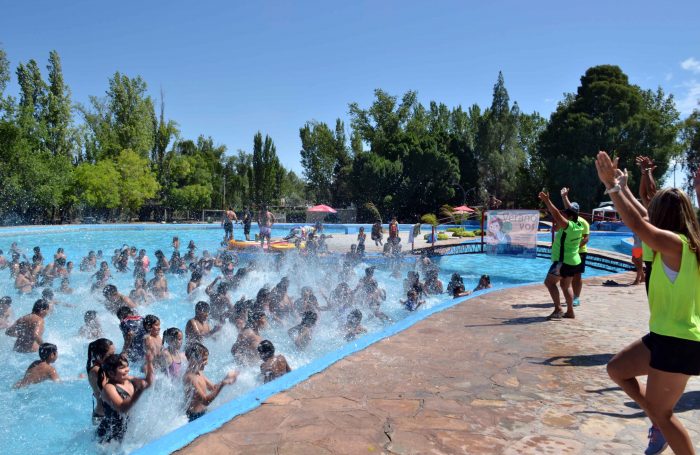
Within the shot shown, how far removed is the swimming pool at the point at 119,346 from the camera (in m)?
4.94

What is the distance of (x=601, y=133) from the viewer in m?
36.6

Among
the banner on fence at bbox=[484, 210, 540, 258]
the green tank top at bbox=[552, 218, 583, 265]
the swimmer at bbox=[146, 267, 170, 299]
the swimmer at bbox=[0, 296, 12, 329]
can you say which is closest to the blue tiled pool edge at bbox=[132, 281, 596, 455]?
the green tank top at bbox=[552, 218, 583, 265]

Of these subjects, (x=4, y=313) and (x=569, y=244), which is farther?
(x=4, y=313)

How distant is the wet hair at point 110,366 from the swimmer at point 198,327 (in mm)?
2580

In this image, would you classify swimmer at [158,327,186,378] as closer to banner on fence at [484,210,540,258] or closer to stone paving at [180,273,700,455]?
stone paving at [180,273,700,455]

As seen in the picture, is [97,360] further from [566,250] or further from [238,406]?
[566,250]

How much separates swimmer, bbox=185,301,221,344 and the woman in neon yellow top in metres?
6.03

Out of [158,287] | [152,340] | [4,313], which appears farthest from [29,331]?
[158,287]

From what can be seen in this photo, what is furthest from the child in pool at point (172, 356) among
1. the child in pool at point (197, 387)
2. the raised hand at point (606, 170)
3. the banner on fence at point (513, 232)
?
the banner on fence at point (513, 232)

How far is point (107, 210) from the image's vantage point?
41.7 metres

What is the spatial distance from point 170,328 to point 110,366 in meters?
1.27

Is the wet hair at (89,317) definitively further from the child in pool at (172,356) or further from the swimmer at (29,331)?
the child in pool at (172,356)

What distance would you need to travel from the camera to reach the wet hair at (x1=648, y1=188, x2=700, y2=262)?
8.18 feet

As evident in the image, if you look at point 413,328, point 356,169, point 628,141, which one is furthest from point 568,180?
point 413,328
